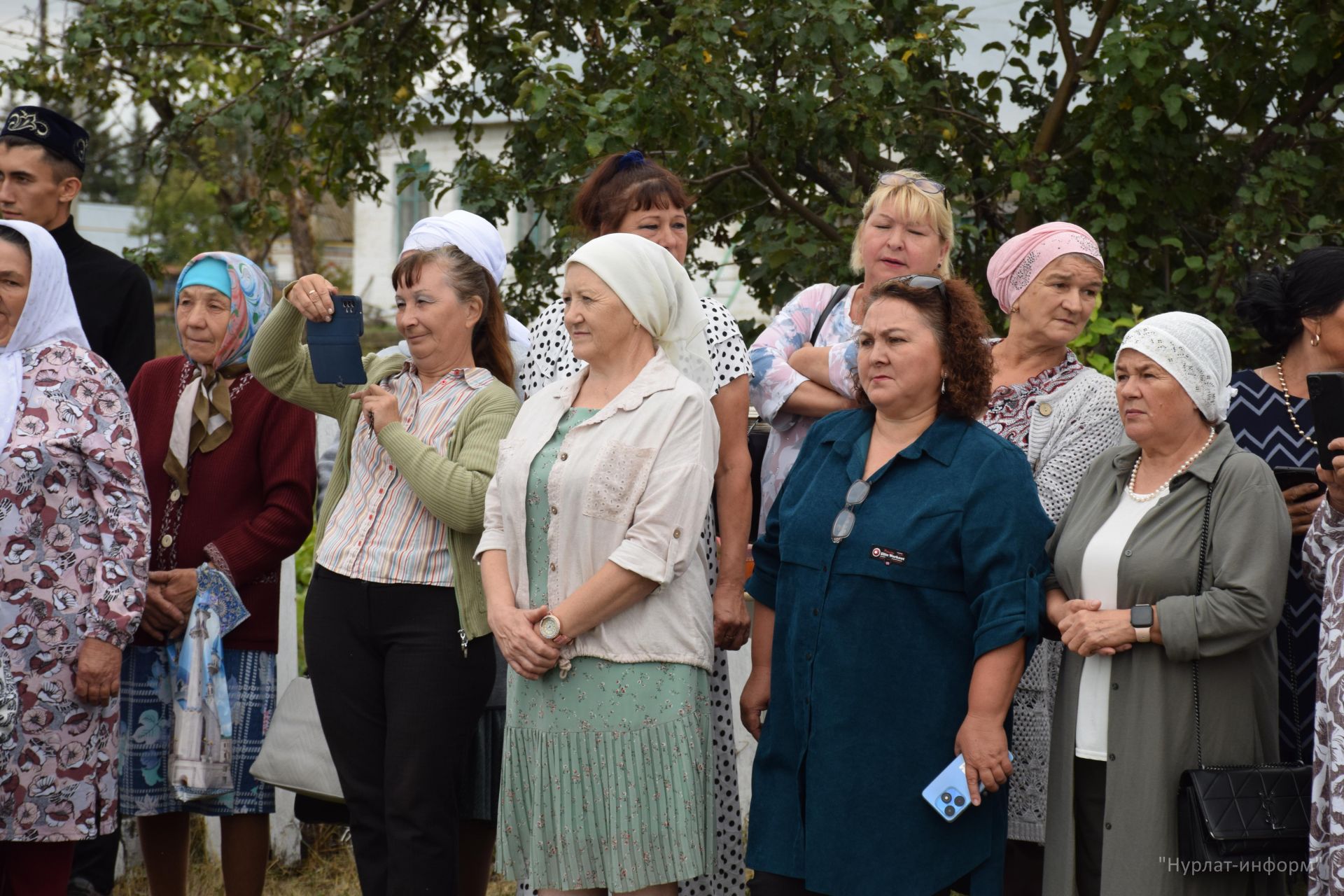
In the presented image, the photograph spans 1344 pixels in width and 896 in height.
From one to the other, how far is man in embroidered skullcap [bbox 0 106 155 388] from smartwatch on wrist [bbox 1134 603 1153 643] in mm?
3308

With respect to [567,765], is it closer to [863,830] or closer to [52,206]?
[863,830]

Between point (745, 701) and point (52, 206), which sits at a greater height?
point (52, 206)

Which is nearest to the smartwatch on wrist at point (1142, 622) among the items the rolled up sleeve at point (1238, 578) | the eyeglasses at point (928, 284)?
the rolled up sleeve at point (1238, 578)

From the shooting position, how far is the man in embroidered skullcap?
15.6 ft

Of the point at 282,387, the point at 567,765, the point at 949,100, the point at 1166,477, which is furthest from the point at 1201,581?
the point at 949,100

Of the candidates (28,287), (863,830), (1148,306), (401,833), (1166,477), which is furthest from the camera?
(1148,306)

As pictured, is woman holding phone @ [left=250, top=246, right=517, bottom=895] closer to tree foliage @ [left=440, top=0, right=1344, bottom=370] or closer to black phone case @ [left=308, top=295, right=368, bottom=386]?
black phone case @ [left=308, top=295, right=368, bottom=386]

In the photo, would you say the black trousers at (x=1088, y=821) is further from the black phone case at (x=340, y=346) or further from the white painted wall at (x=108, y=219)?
the white painted wall at (x=108, y=219)

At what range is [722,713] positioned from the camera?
381cm

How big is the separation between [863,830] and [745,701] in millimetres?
527

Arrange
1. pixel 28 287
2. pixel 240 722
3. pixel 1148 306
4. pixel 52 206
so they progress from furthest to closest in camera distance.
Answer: pixel 1148 306
pixel 52 206
pixel 240 722
pixel 28 287

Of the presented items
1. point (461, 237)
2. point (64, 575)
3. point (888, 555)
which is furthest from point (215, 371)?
point (888, 555)

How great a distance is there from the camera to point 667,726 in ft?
10.7

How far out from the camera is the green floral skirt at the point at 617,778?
3246mm
